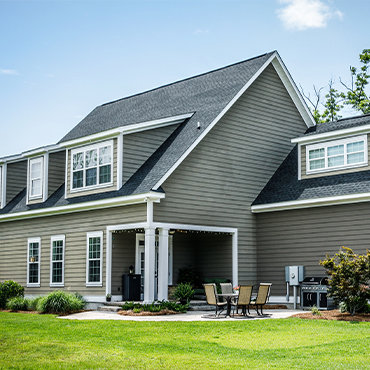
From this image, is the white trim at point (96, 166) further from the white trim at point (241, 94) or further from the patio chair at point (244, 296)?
the patio chair at point (244, 296)

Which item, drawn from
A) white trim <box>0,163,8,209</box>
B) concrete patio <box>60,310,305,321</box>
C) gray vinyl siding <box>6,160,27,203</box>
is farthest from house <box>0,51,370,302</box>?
gray vinyl siding <box>6,160,27,203</box>

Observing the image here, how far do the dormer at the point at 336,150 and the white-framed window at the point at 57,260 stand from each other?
9044mm

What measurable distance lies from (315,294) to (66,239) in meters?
9.13

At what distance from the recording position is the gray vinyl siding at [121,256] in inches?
821

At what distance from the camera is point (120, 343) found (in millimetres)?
11750

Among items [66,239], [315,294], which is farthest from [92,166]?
[315,294]

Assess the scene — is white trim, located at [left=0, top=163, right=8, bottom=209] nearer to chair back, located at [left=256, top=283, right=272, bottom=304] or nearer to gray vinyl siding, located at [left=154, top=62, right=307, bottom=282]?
gray vinyl siding, located at [left=154, top=62, right=307, bottom=282]

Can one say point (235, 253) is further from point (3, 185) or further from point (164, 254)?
point (3, 185)

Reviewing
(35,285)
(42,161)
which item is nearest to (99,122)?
(42,161)

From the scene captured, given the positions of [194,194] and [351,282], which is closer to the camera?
[351,282]

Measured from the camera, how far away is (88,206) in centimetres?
2117

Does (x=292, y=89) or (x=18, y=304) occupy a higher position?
(x=292, y=89)

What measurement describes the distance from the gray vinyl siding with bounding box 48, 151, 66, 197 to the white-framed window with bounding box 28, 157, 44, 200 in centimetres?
36

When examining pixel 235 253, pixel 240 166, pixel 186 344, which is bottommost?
pixel 186 344
